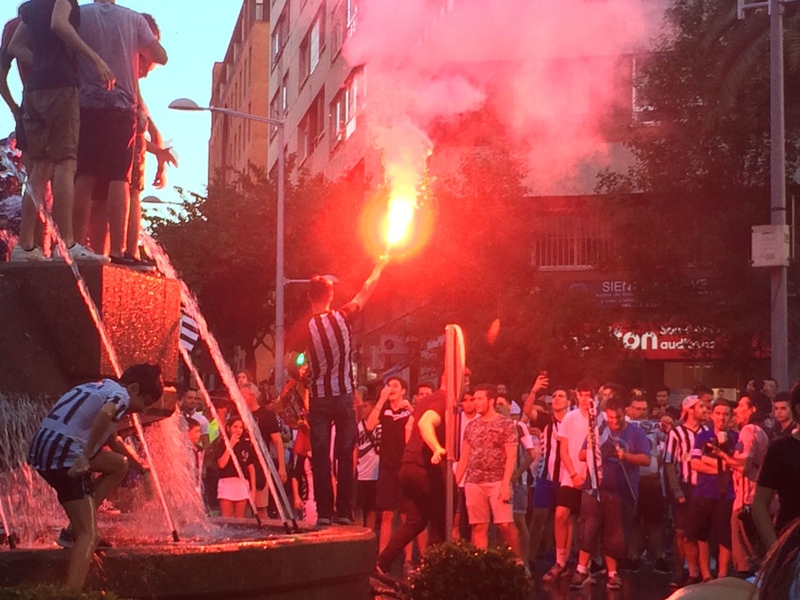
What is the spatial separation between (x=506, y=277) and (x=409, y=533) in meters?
19.6

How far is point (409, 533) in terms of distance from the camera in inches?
464

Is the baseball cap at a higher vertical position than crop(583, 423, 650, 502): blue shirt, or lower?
higher

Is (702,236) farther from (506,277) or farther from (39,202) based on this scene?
(39,202)

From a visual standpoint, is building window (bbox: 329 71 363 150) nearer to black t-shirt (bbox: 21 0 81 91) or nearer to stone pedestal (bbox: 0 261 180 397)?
black t-shirt (bbox: 21 0 81 91)

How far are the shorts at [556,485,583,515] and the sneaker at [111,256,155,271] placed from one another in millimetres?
6499

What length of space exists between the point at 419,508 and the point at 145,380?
229 inches

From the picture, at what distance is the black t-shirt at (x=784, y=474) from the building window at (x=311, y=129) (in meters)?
46.9

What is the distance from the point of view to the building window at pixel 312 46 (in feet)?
175

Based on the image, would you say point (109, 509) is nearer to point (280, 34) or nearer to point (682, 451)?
point (682, 451)

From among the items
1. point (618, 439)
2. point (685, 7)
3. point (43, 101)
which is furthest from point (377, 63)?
point (43, 101)

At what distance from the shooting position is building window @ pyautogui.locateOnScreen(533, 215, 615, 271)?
122 feet

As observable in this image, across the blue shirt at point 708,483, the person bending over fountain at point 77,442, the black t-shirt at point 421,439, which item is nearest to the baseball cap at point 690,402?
the blue shirt at point 708,483

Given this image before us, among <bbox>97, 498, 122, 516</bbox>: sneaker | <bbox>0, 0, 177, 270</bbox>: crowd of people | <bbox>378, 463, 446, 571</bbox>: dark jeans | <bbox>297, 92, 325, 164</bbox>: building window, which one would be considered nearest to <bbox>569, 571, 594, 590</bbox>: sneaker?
<bbox>378, 463, 446, 571</bbox>: dark jeans

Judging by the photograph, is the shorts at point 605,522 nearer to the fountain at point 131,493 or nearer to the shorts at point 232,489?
the shorts at point 232,489
